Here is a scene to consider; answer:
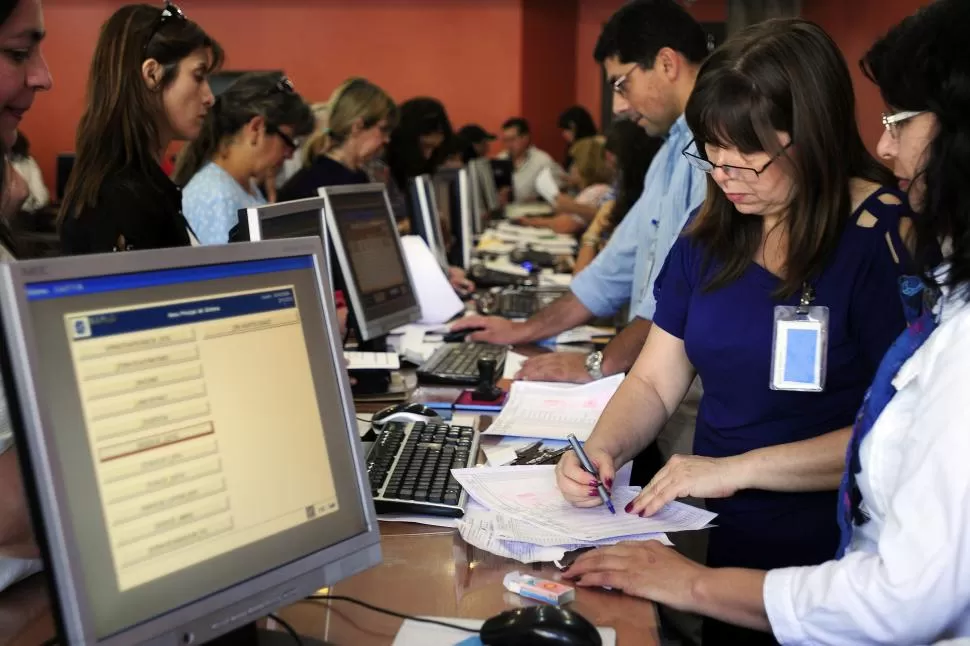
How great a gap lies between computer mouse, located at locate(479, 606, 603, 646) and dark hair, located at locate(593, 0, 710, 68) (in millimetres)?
1908

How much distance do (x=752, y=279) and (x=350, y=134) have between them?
277 cm

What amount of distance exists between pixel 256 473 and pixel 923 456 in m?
0.74

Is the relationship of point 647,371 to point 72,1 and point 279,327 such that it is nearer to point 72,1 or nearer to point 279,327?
point 279,327

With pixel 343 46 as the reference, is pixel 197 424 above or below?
below

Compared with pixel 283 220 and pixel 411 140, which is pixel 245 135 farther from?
pixel 411 140

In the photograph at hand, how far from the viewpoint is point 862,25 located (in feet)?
21.9

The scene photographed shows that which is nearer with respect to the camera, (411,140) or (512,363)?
(512,363)


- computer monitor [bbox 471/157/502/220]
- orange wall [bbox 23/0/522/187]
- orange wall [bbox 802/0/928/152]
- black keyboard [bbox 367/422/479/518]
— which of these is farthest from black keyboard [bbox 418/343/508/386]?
orange wall [bbox 23/0/522/187]

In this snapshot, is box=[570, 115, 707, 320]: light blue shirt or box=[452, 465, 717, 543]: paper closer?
box=[452, 465, 717, 543]: paper

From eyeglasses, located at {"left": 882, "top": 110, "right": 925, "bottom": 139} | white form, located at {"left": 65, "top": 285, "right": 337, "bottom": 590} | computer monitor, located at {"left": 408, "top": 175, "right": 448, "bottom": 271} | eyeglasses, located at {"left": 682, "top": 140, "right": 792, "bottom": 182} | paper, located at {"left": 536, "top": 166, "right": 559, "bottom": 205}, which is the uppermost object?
eyeglasses, located at {"left": 882, "top": 110, "right": 925, "bottom": 139}

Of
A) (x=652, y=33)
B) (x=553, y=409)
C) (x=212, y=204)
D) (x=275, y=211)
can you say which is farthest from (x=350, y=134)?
(x=553, y=409)

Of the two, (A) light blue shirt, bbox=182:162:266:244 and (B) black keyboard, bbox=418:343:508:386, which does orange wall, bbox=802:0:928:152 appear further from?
(A) light blue shirt, bbox=182:162:266:244

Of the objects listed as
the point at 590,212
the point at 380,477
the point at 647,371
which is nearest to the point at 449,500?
the point at 380,477

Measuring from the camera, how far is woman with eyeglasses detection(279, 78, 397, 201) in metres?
4.05
